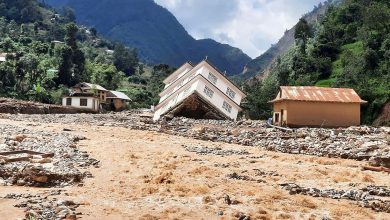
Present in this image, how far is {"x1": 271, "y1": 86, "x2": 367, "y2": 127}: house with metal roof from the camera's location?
149 feet

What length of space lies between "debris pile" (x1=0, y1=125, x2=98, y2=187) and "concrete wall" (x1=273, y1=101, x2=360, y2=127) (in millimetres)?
22617

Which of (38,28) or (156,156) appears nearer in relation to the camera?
(156,156)

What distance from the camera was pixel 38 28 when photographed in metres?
152

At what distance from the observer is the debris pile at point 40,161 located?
17766mm

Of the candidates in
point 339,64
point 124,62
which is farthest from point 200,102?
point 124,62

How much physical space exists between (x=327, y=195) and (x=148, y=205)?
6593 mm

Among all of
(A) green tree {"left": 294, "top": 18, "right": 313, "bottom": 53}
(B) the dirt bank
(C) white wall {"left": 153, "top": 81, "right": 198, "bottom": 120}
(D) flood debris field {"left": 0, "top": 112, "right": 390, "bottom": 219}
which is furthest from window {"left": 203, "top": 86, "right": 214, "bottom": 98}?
(A) green tree {"left": 294, "top": 18, "right": 313, "bottom": 53}

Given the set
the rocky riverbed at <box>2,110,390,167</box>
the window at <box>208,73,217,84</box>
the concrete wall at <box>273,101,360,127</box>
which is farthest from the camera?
the window at <box>208,73,217,84</box>

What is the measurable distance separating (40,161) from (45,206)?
23.5 feet

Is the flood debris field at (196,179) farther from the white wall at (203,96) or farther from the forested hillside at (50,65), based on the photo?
the forested hillside at (50,65)

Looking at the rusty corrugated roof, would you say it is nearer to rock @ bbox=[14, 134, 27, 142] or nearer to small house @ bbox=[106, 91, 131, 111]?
rock @ bbox=[14, 134, 27, 142]

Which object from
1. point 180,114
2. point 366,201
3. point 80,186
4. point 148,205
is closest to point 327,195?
point 366,201

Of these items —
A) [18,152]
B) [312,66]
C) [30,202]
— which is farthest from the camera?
[312,66]

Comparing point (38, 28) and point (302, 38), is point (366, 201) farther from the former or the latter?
point (38, 28)
